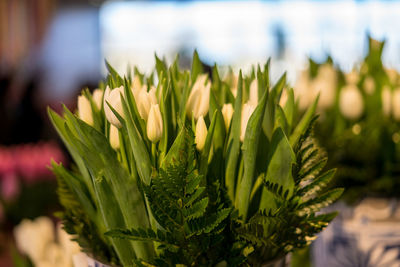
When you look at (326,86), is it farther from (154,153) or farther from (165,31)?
(165,31)

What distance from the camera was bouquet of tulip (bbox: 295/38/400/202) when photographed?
0.54 metres

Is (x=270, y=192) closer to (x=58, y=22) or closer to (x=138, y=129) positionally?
(x=138, y=129)

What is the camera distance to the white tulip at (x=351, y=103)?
1.92 feet

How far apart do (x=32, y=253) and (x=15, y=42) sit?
4243 mm

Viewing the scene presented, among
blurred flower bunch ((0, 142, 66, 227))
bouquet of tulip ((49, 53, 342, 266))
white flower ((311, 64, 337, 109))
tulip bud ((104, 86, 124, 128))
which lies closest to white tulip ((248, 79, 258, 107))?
bouquet of tulip ((49, 53, 342, 266))

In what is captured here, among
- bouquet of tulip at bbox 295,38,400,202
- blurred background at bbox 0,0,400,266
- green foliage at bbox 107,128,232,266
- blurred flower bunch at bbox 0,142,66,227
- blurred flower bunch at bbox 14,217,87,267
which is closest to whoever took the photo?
green foliage at bbox 107,128,232,266

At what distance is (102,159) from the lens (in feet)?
1.02

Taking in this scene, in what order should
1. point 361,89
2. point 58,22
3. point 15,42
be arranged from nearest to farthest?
point 361,89
point 15,42
point 58,22

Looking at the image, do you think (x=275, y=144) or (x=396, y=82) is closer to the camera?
(x=275, y=144)

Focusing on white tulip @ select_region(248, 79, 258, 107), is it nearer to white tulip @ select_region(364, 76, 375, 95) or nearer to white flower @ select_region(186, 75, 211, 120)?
white flower @ select_region(186, 75, 211, 120)

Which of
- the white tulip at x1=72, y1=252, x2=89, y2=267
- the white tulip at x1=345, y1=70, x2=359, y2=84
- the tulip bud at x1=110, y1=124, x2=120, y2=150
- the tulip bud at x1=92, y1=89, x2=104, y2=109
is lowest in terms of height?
the white tulip at x1=72, y1=252, x2=89, y2=267

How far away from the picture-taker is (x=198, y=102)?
0.34 metres

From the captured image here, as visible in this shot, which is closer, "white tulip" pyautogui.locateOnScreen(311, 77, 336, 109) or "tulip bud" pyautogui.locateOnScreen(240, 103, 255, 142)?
"tulip bud" pyautogui.locateOnScreen(240, 103, 255, 142)

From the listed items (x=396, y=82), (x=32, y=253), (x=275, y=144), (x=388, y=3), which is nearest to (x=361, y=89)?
(x=396, y=82)
